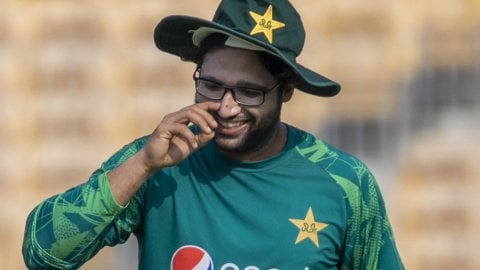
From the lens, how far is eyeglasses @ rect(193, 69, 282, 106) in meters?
3.46

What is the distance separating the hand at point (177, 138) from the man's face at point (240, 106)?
0.24ft

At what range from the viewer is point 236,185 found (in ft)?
11.7

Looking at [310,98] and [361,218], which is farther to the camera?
[310,98]

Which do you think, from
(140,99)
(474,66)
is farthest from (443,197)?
(140,99)

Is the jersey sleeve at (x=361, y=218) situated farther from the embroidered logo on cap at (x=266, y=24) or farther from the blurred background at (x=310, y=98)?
the blurred background at (x=310, y=98)

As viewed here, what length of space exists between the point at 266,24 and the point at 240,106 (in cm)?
24

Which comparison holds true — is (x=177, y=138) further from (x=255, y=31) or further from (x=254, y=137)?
(x=255, y=31)

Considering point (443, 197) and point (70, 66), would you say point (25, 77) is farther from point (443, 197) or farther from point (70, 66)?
point (443, 197)

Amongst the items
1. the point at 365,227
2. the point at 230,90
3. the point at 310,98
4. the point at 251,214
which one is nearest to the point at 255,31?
Result: the point at 230,90

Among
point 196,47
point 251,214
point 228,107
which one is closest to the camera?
point 228,107

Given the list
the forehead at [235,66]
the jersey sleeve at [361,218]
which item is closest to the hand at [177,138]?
the forehead at [235,66]

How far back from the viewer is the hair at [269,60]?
3.55 metres

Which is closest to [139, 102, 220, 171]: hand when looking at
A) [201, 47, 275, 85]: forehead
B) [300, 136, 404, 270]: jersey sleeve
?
[201, 47, 275, 85]: forehead

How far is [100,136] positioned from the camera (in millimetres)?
6109
